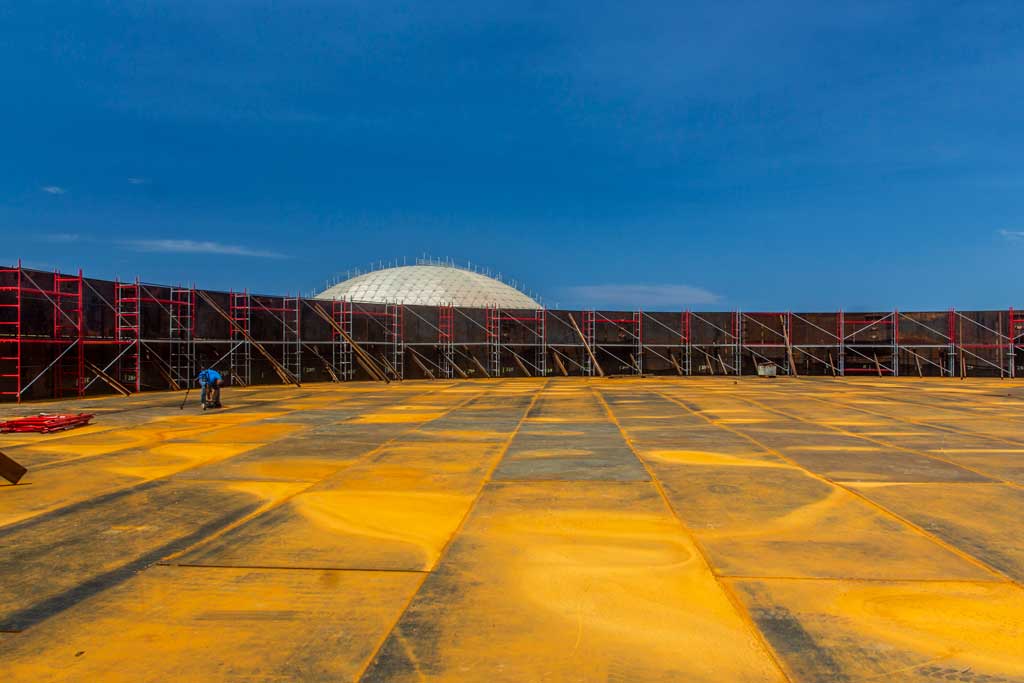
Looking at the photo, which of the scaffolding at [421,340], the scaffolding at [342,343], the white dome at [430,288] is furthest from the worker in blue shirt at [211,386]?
the white dome at [430,288]

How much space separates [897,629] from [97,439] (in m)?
14.1

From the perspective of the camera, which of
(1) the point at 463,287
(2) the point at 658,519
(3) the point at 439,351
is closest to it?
(2) the point at 658,519

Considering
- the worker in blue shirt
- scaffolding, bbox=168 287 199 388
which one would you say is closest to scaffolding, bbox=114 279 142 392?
scaffolding, bbox=168 287 199 388

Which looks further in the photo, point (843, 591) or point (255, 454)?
point (255, 454)

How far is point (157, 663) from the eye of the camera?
3.78m

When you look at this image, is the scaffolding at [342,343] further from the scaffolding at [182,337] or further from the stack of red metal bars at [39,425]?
the stack of red metal bars at [39,425]

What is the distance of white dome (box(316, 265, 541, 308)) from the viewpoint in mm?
63312

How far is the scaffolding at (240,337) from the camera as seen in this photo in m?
29.9

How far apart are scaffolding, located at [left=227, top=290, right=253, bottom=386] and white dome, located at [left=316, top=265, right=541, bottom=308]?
94.7ft

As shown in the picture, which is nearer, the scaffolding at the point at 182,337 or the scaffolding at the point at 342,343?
the scaffolding at the point at 182,337

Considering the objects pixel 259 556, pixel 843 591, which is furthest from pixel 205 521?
pixel 843 591

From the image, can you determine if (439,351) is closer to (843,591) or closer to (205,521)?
(205,521)

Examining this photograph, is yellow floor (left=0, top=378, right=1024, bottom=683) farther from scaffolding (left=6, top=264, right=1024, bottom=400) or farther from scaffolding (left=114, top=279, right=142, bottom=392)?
scaffolding (left=114, top=279, right=142, bottom=392)

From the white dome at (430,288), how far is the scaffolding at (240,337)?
94.7ft
